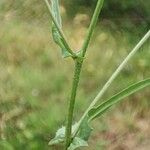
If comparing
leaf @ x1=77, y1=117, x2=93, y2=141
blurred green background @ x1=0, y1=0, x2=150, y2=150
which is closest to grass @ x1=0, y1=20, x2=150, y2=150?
blurred green background @ x1=0, y1=0, x2=150, y2=150

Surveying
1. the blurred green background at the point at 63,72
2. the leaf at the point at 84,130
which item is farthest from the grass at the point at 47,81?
the leaf at the point at 84,130

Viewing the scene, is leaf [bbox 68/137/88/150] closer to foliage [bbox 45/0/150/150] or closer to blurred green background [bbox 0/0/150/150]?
foliage [bbox 45/0/150/150]

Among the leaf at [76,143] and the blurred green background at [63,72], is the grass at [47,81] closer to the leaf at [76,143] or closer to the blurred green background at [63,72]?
the blurred green background at [63,72]

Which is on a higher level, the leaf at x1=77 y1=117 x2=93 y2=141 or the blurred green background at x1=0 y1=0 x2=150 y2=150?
the leaf at x1=77 y1=117 x2=93 y2=141

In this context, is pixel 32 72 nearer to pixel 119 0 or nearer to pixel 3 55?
pixel 3 55

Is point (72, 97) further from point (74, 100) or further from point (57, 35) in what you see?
point (57, 35)

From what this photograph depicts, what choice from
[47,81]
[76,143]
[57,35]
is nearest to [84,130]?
[76,143]

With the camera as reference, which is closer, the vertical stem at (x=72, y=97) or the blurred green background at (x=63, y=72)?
the vertical stem at (x=72, y=97)

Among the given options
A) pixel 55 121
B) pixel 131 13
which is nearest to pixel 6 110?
pixel 55 121
